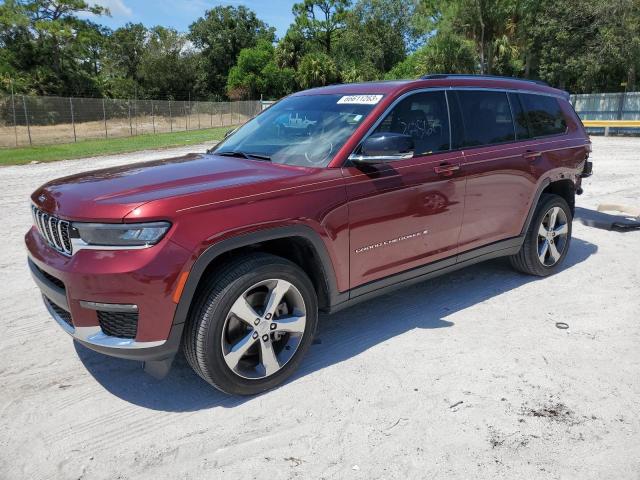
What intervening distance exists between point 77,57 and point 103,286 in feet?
181

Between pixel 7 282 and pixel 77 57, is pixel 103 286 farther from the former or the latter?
pixel 77 57

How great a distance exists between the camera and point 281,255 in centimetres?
343

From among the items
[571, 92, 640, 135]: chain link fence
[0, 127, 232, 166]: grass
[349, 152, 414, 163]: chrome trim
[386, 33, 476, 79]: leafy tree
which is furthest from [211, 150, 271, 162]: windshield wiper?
[386, 33, 476, 79]: leafy tree

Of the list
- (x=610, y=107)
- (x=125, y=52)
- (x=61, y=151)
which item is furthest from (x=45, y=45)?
(x=610, y=107)

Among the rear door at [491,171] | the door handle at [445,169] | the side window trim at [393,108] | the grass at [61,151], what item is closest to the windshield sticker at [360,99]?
the side window trim at [393,108]

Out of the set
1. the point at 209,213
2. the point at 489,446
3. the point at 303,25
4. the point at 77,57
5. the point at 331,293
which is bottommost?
the point at 489,446

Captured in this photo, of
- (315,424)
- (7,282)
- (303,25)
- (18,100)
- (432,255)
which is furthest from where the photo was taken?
(303,25)

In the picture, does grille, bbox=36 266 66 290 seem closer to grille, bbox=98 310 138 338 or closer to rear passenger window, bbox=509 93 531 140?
grille, bbox=98 310 138 338

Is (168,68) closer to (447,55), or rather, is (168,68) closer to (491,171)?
(447,55)

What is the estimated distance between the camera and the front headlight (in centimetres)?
267

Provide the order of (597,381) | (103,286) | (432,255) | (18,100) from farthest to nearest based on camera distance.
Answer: (18,100) → (432,255) → (597,381) → (103,286)

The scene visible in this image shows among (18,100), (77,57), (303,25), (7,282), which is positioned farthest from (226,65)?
(7,282)

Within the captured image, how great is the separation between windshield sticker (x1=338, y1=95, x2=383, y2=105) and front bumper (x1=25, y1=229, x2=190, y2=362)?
1.83 metres

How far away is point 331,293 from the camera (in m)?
3.45
